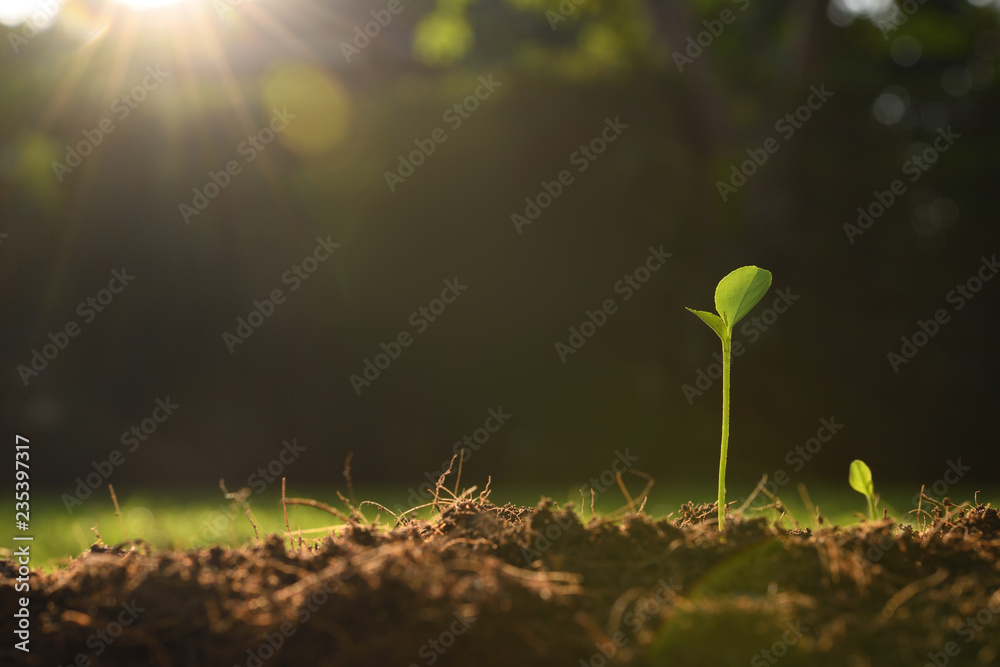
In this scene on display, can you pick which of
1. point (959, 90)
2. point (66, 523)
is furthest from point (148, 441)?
point (959, 90)

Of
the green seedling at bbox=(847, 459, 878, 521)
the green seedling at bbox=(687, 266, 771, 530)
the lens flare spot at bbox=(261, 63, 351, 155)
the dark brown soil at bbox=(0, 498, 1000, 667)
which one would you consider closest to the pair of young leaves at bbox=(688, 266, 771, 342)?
the green seedling at bbox=(687, 266, 771, 530)

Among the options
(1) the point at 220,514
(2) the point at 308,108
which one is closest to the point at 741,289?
(1) the point at 220,514

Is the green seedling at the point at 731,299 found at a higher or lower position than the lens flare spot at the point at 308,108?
lower

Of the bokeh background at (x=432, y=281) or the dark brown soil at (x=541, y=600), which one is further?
the bokeh background at (x=432, y=281)

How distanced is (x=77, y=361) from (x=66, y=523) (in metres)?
2.89

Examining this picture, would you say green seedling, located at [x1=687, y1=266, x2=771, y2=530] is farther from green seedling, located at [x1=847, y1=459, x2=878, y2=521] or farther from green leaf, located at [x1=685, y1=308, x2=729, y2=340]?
green seedling, located at [x1=847, y1=459, x2=878, y2=521]

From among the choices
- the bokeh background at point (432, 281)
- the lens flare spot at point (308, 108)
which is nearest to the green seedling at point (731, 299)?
the bokeh background at point (432, 281)

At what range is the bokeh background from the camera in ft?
19.0

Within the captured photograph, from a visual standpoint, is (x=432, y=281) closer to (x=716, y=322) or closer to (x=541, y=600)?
(x=716, y=322)

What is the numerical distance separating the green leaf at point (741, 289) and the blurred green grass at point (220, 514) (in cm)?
99

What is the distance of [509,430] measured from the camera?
5.81 metres

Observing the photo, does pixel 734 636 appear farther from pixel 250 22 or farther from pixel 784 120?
pixel 250 22

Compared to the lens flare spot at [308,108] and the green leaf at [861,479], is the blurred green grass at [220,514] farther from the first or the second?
the lens flare spot at [308,108]

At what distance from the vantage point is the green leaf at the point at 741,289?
4.95ft
